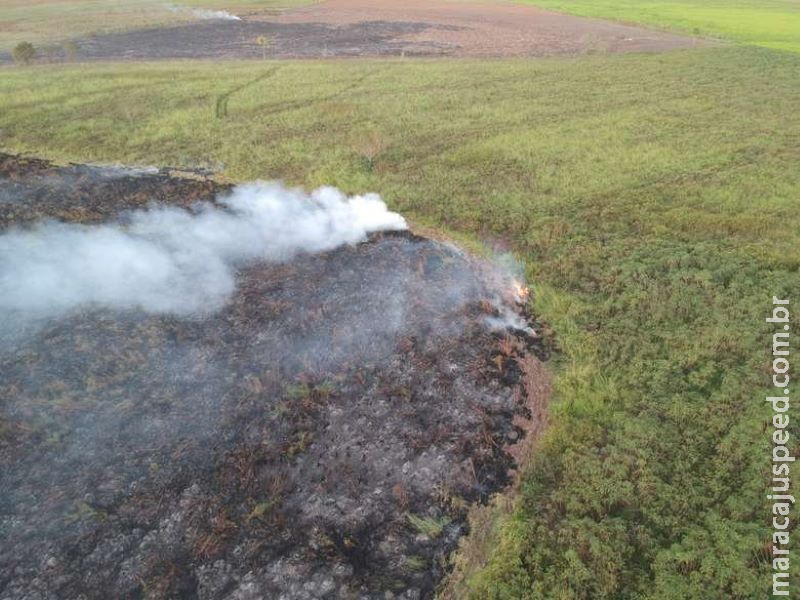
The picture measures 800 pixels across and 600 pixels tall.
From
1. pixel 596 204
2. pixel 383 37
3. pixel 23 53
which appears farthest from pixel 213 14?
pixel 596 204

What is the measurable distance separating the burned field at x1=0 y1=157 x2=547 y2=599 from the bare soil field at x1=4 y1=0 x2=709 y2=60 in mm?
39983

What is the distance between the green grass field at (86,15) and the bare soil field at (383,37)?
476 centimetres

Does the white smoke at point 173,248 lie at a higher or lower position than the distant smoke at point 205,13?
lower

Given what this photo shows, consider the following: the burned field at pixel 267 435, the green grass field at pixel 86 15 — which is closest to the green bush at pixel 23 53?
the green grass field at pixel 86 15

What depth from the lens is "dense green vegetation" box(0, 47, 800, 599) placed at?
29.7ft

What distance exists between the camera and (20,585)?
27.2 feet

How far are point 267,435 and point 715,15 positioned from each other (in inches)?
3204

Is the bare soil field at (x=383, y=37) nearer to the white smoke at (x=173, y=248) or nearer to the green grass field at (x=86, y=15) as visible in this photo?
the green grass field at (x=86, y=15)

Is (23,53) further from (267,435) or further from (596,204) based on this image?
(267,435)

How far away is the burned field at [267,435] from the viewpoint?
8.72 m

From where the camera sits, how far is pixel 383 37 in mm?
56094

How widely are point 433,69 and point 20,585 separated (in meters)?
40.2

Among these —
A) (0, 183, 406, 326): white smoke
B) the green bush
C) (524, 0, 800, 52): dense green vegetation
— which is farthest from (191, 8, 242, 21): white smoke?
(0, 183, 406, 326): white smoke

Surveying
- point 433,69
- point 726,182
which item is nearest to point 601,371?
point 726,182
